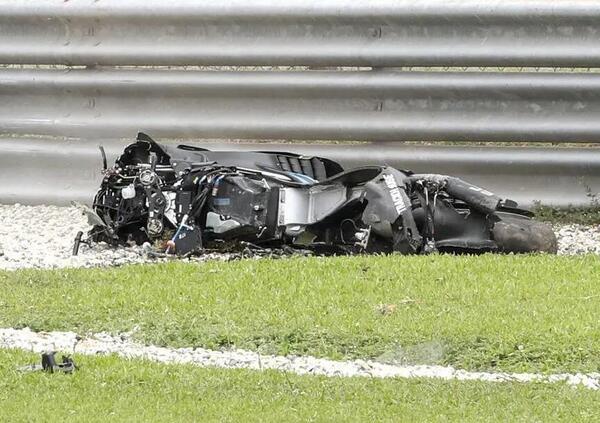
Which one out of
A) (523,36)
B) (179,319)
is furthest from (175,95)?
(179,319)

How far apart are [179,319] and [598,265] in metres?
2.73

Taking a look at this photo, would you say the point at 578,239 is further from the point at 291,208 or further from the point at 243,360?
the point at 243,360

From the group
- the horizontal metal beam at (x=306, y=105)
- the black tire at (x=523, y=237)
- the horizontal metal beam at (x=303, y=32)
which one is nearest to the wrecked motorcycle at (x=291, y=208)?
the black tire at (x=523, y=237)

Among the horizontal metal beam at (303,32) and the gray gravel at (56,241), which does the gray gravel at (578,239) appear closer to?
the gray gravel at (56,241)

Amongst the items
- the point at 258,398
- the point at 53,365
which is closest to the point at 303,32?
the point at 53,365

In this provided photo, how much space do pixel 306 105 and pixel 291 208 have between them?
4.96 ft

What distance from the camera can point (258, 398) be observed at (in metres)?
5.39

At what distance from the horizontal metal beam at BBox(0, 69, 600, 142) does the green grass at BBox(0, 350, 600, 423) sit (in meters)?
4.57

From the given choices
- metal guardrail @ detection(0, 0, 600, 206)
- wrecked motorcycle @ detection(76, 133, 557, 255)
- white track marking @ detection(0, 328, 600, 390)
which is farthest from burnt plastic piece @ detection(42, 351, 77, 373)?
metal guardrail @ detection(0, 0, 600, 206)

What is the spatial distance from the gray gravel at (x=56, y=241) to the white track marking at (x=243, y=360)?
2033mm

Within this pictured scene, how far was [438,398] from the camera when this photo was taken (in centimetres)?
538

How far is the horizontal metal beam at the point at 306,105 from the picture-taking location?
991cm

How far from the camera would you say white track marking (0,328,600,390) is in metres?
5.82

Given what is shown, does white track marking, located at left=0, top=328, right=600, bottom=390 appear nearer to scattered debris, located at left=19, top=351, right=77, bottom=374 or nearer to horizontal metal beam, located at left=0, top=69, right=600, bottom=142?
scattered debris, located at left=19, top=351, right=77, bottom=374
